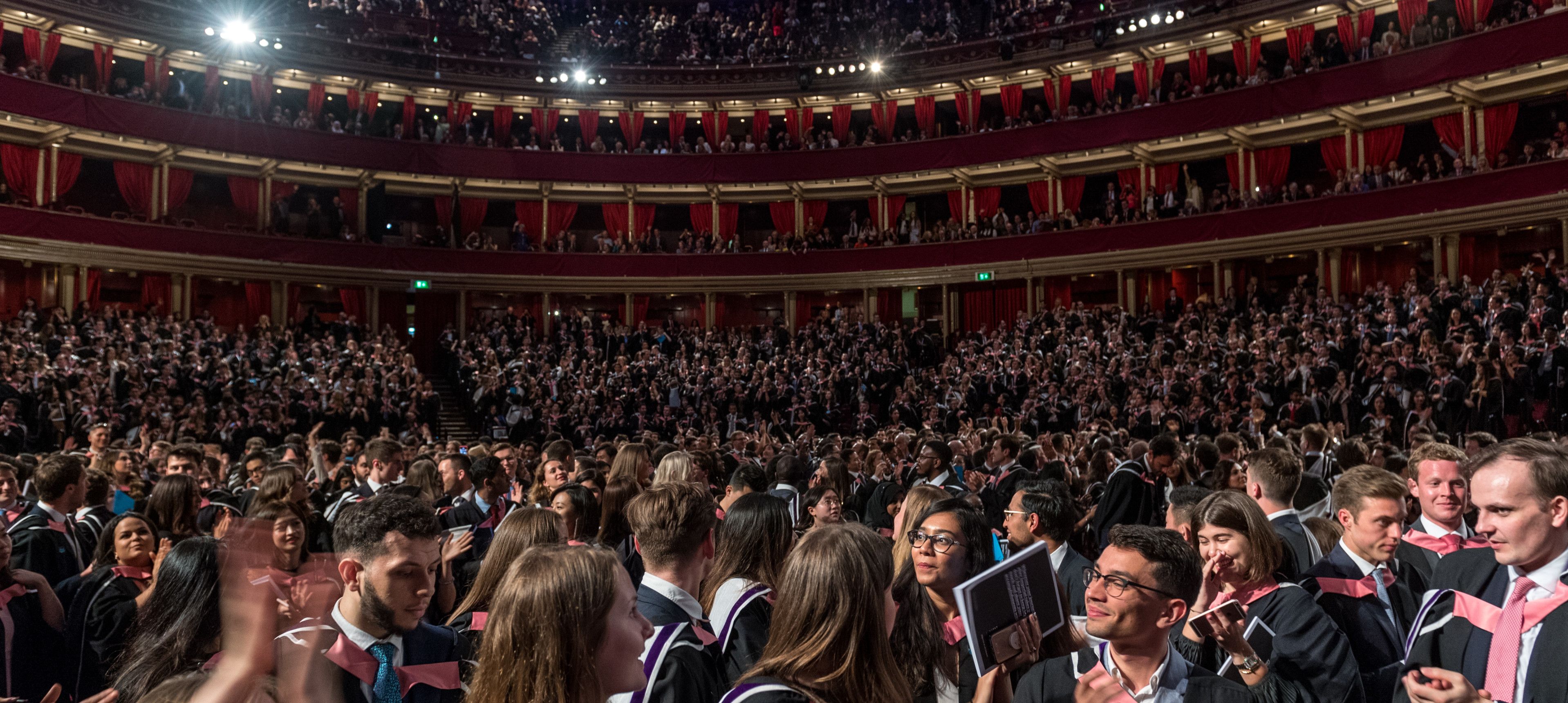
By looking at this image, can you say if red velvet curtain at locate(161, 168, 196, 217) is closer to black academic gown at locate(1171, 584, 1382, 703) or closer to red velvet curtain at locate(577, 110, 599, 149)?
red velvet curtain at locate(577, 110, 599, 149)

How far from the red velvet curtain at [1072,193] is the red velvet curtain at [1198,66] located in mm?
4411

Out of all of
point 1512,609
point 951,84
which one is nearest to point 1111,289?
point 951,84

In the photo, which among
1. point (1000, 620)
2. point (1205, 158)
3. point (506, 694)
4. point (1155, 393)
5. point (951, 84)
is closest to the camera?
point (506, 694)

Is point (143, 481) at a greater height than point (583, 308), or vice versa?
point (583, 308)

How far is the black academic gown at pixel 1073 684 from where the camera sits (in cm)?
290

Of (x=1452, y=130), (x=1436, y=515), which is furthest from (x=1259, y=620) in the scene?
(x=1452, y=130)

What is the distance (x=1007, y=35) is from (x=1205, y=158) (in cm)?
670

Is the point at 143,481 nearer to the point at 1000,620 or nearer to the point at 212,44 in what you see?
the point at 1000,620

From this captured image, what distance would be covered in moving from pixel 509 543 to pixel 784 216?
32294mm

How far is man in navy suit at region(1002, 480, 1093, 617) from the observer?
16.9 ft

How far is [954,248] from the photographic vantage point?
31.8m

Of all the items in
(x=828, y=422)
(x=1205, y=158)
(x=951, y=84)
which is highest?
(x=951, y=84)

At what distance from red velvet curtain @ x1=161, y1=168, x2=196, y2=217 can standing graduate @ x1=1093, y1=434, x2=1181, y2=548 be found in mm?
29755

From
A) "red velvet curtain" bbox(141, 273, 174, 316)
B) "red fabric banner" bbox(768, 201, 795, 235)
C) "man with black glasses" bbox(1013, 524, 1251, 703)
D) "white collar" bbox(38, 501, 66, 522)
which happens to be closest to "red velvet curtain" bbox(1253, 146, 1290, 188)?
"red fabric banner" bbox(768, 201, 795, 235)
